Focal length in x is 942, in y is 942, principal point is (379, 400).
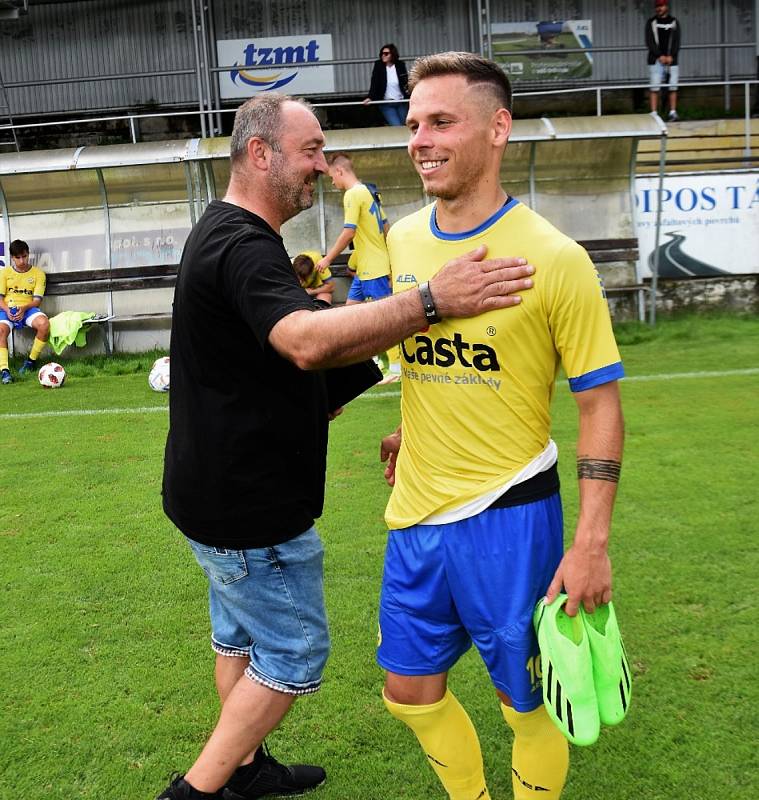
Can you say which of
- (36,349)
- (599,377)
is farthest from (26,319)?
(599,377)

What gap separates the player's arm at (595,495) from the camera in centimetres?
Result: 248

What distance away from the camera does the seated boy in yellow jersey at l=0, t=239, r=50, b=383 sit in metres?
12.2

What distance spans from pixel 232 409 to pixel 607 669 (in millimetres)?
1274

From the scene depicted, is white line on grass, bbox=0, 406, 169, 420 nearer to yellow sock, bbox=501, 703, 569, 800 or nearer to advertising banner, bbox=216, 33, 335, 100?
yellow sock, bbox=501, 703, 569, 800

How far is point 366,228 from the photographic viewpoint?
10.5 meters

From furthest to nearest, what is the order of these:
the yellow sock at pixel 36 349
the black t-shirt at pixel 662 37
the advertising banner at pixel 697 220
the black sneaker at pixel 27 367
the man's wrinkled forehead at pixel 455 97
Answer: the black t-shirt at pixel 662 37 < the advertising banner at pixel 697 220 < the yellow sock at pixel 36 349 < the black sneaker at pixel 27 367 < the man's wrinkled forehead at pixel 455 97

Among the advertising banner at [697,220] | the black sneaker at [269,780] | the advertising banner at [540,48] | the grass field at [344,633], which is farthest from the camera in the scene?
the advertising banner at [540,48]

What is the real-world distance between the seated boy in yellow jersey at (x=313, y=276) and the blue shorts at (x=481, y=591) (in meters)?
8.53

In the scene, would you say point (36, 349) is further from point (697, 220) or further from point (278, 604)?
point (278, 604)

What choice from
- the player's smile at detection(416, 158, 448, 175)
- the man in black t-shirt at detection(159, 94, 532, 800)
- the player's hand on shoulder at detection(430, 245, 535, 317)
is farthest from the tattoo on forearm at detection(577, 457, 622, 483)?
the player's smile at detection(416, 158, 448, 175)

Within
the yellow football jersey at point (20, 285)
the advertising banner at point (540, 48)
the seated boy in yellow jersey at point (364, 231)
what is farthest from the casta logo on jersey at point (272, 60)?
the seated boy in yellow jersey at point (364, 231)

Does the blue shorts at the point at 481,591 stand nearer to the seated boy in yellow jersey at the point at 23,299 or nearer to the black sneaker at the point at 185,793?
the black sneaker at the point at 185,793

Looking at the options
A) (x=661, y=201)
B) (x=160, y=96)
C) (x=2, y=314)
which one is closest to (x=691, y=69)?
(x=661, y=201)

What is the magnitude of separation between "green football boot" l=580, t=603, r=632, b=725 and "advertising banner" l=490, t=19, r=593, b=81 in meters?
18.8
